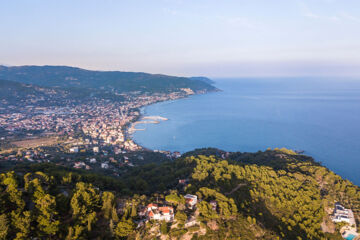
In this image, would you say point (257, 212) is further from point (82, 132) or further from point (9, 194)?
point (82, 132)

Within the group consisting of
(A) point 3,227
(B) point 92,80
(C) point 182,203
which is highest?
(B) point 92,80

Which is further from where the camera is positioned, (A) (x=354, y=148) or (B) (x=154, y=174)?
(A) (x=354, y=148)

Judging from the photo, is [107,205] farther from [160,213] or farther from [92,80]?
[92,80]

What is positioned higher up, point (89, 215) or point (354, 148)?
point (89, 215)

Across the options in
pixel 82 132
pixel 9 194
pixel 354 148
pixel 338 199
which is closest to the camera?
pixel 9 194

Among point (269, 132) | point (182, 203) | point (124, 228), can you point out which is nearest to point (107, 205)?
point (124, 228)

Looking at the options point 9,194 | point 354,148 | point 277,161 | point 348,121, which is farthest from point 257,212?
point 348,121
